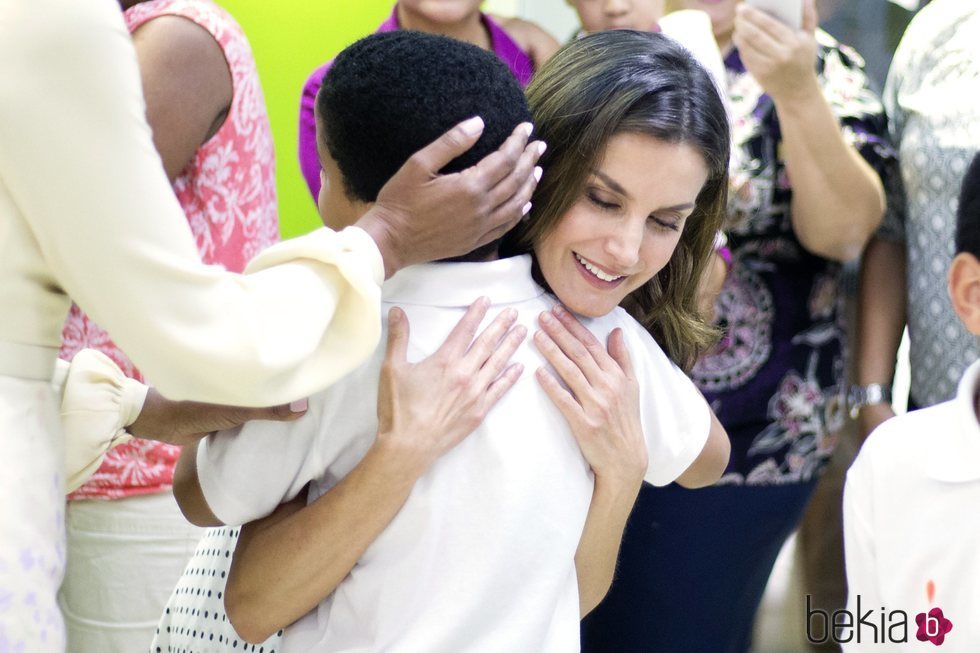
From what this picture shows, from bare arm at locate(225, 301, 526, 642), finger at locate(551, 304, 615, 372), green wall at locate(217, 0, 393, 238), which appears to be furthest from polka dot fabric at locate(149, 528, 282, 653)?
green wall at locate(217, 0, 393, 238)

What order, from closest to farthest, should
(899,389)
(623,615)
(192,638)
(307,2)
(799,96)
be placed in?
(192,638) < (799,96) < (623,615) < (307,2) < (899,389)

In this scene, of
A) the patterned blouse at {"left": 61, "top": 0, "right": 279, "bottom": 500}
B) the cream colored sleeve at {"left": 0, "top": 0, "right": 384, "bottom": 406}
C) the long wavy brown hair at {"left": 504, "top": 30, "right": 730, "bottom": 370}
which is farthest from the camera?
the patterned blouse at {"left": 61, "top": 0, "right": 279, "bottom": 500}

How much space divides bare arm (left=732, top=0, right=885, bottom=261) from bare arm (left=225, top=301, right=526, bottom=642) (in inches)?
31.6

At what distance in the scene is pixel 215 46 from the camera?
1.42 meters

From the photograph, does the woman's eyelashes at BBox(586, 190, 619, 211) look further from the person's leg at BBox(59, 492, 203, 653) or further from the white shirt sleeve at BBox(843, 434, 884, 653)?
the person's leg at BBox(59, 492, 203, 653)

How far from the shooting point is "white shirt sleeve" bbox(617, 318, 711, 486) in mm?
1242

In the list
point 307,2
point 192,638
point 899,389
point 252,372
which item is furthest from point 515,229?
point 899,389

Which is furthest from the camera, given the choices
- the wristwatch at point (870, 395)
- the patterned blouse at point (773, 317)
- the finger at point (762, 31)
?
the wristwatch at point (870, 395)

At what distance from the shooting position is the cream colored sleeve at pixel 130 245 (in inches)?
31.0

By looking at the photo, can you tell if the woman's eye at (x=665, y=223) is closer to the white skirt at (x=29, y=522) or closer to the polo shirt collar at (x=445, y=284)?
the polo shirt collar at (x=445, y=284)

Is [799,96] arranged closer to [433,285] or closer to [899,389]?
[433,285]

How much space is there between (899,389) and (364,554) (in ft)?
6.99

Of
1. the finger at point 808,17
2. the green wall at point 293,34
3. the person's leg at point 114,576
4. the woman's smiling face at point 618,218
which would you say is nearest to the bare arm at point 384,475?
the woman's smiling face at point 618,218

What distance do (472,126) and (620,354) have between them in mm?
327
